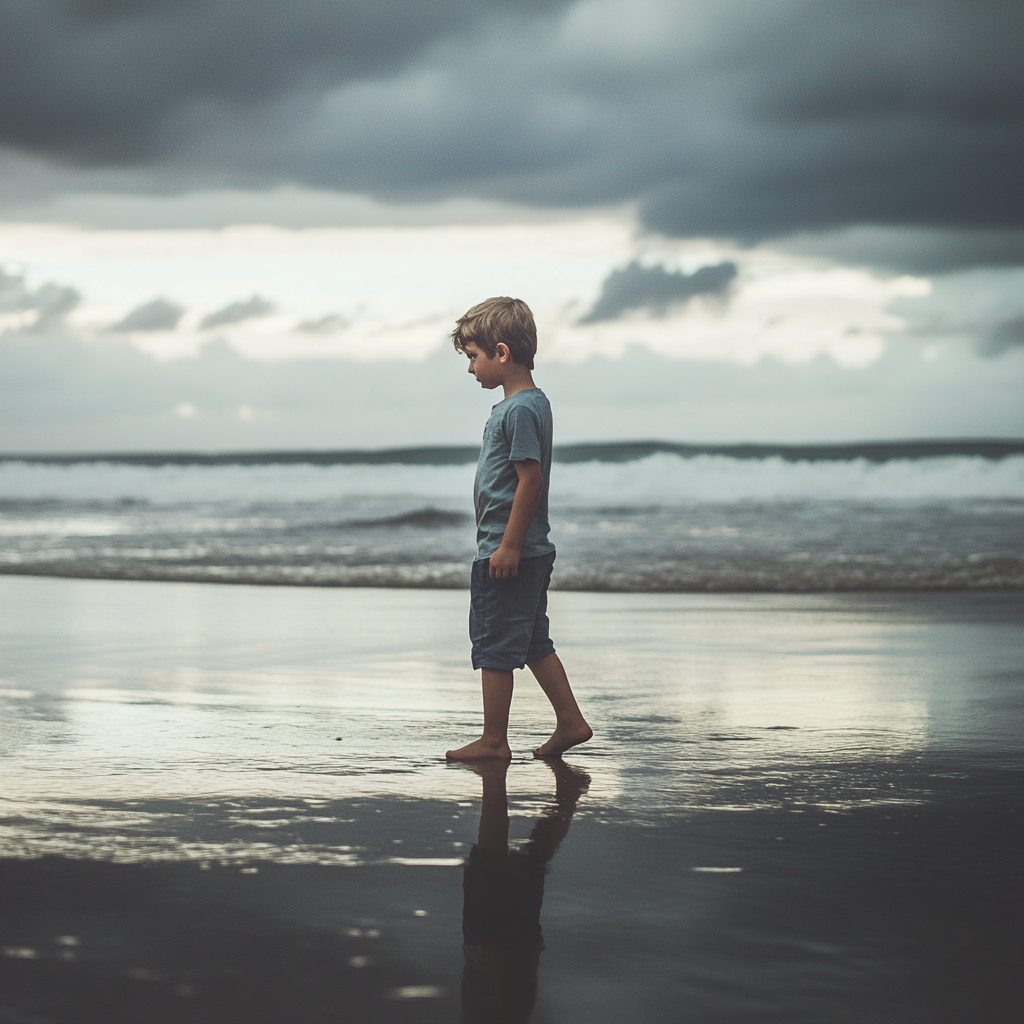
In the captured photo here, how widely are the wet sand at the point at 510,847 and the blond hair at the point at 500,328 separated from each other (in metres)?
1.32

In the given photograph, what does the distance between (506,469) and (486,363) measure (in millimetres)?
366

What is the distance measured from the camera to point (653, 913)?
92.2 inches

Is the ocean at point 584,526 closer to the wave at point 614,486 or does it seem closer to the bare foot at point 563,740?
the wave at point 614,486

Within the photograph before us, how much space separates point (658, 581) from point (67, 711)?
6887 mm

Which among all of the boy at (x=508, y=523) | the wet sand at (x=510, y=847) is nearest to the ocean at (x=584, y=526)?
the wet sand at (x=510, y=847)

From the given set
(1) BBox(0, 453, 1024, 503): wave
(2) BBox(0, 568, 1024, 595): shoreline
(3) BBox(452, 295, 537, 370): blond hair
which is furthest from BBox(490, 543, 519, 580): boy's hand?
(1) BBox(0, 453, 1024, 503): wave

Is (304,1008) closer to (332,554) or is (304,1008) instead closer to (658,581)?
(658,581)

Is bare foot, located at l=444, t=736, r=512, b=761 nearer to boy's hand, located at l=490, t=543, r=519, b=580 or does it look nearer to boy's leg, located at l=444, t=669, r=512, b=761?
boy's leg, located at l=444, t=669, r=512, b=761

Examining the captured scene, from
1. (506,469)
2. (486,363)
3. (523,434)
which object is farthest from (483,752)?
(486,363)

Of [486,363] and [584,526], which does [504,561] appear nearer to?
[486,363]

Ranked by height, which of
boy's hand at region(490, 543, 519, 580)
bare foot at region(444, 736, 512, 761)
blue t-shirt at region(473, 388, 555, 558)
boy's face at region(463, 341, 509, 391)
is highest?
boy's face at region(463, 341, 509, 391)

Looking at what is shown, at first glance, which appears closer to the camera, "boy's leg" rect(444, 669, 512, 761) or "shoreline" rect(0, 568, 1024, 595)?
"boy's leg" rect(444, 669, 512, 761)

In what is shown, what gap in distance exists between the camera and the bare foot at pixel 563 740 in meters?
3.87

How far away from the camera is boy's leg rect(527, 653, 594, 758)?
12.7 ft
